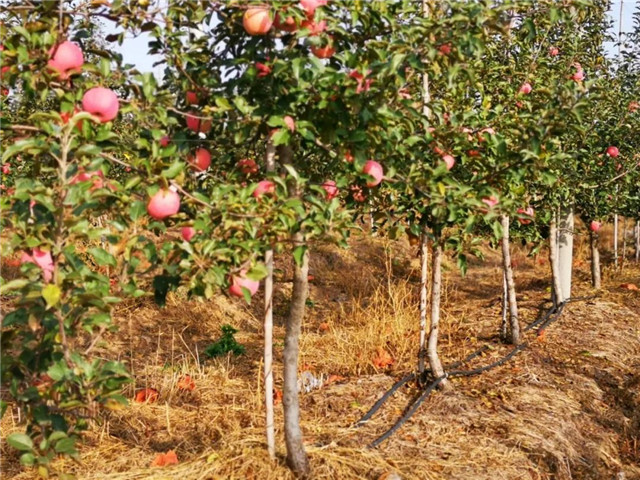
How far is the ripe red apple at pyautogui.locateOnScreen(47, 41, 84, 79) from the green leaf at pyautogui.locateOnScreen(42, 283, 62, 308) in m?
0.80

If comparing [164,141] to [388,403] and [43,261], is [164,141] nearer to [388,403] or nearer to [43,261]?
[43,261]

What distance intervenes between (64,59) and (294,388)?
5.81ft

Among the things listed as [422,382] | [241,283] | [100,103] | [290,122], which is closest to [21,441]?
[241,283]

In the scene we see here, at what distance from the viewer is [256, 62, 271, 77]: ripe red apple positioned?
2744mm

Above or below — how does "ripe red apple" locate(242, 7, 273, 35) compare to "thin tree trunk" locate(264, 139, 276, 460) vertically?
above

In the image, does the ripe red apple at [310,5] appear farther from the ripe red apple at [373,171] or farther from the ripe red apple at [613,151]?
the ripe red apple at [613,151]

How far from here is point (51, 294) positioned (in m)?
2.03

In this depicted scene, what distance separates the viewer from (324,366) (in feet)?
18.0

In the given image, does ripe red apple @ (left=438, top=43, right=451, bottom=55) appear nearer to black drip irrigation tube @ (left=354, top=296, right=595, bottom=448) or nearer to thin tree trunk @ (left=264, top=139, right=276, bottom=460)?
thin tree trunk @ (left=264, top=139, right=276, bottom=460)

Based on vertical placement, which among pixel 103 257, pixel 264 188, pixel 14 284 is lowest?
pixel 14 284

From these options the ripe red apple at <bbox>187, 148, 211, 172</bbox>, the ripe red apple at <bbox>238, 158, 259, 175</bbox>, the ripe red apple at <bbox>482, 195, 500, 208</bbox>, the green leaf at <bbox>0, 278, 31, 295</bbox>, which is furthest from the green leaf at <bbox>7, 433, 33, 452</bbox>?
the ripe red apple at <bbox>482, 195, 500, 208</bbox>

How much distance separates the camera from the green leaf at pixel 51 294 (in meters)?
2.01

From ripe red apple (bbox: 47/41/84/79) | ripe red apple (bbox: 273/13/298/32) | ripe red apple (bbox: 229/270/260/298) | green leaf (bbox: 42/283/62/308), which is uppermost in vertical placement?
ripe red apple (bbox: 273/13/298/32)

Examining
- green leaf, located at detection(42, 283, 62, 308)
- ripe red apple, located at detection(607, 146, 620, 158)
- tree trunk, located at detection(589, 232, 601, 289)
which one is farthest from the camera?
tree trunk, located at detection(589, 232, 601, 289)
